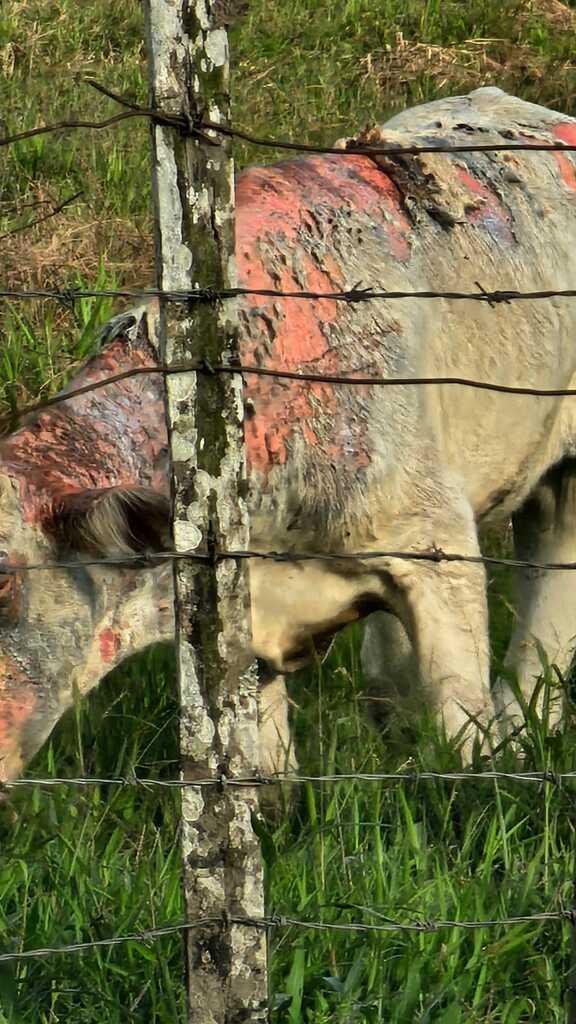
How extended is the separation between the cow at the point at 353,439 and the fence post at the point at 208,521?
30.3 inches

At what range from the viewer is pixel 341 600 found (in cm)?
459

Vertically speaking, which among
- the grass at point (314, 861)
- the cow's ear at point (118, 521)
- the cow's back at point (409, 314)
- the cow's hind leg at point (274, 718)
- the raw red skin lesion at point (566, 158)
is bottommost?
the grass at point (314, 861)

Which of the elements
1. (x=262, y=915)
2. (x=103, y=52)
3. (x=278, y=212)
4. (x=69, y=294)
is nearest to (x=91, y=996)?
(x=262, y=915)

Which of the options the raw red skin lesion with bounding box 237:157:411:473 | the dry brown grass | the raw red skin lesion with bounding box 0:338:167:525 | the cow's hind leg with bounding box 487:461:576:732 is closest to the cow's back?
the raw red skin lesion with bounding box 237:157:411:473

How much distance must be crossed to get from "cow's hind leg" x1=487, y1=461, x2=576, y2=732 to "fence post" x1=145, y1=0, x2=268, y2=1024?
330cm

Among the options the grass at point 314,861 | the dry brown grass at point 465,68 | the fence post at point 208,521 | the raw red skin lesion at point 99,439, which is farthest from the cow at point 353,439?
the dry brown grass at point 465,68

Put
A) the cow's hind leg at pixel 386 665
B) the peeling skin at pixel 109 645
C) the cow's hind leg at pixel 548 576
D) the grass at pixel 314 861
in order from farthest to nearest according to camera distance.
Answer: the cow's hind leg at pixel 548 576 → the cow's hind leg at pixel 386 665 → the peeling skin at pixel 109 645 → the grass at pixel 314 861

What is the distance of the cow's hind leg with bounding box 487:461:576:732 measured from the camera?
5.88 meters

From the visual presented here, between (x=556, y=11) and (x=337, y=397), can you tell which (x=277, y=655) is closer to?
(x=337, y=397)

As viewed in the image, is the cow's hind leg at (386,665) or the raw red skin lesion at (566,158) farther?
the raw red skin lesion at (566,158)

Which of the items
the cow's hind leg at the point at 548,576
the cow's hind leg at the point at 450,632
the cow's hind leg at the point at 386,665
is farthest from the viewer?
the cow's hind leg at the point at 548,576

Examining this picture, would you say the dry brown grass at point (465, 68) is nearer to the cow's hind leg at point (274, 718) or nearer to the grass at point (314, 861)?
the grass at point (314, 861)

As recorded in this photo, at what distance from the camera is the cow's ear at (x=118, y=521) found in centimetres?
321

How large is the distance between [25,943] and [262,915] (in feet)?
2.75
